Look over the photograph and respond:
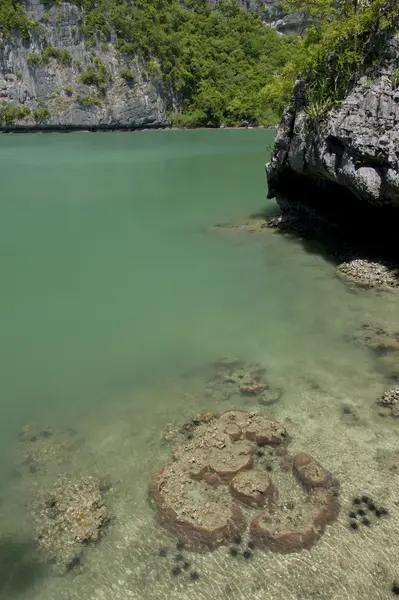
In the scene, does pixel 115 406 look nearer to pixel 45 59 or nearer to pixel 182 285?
pixel 182 285

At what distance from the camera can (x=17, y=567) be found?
5020 millimetres

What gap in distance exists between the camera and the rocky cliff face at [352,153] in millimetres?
11461

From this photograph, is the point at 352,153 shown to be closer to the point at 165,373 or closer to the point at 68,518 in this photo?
the point at 165,373

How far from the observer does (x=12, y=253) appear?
15.8 metres

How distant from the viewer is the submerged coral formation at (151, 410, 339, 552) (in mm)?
5262

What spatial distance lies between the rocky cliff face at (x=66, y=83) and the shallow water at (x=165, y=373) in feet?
258

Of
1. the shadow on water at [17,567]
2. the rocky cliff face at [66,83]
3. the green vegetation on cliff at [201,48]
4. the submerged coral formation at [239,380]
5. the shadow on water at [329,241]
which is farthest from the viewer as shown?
the green vegetation on cliff at [201,48]

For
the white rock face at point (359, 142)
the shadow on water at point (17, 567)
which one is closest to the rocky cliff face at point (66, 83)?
the white rock face at point (359, 142)

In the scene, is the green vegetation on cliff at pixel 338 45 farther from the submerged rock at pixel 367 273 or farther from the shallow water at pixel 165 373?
the shallow water at pixel 165 373

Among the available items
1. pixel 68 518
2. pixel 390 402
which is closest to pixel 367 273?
pixel 390 402

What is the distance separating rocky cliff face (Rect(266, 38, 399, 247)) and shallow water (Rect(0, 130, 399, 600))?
197 cm

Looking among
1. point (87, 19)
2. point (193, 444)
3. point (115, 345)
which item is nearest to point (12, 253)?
point (115, 345)

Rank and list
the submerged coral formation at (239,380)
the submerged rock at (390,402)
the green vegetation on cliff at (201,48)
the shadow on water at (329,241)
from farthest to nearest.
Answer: the green vegetation on cliff at (201,48)
the shadow on water at (329,241)
the submerged coral formation at (239,380)
the submerged rock at (390,402)

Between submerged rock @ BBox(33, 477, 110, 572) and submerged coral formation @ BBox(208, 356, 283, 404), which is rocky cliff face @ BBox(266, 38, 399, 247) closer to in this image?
submerged coral formation @ BBox(208, 356, 283, 404)
